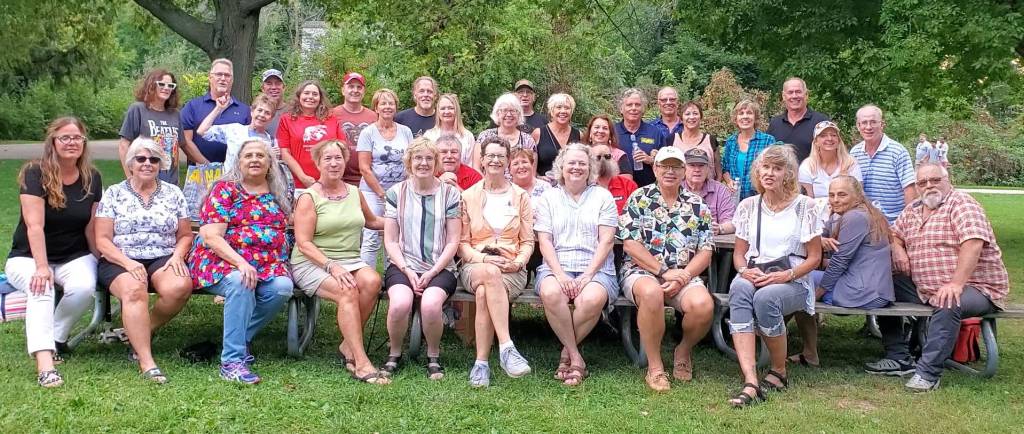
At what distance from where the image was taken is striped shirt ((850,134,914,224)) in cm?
628

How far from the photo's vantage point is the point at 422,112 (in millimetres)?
6828

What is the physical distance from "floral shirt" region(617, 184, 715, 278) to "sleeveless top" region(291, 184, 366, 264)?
1584mm

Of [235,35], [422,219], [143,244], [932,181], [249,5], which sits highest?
[249,5]

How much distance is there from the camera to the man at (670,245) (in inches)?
206

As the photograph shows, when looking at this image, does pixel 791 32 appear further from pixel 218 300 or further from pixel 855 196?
pixel 218 300

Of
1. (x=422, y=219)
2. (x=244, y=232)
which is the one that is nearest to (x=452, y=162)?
(x=422, y=219)

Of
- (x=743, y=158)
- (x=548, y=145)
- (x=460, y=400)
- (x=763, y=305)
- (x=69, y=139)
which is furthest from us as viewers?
(x=743, y=158)

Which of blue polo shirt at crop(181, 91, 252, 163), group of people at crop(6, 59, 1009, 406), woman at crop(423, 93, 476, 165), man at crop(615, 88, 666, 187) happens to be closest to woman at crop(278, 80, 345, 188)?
blue polo shirt at crop(181, 91, 252, 163)

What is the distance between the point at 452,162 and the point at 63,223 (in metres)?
2.28

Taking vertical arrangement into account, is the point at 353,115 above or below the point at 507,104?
below

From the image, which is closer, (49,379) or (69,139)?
(49,379)

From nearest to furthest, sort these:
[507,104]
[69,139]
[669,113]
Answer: [69,139] < [507,104] < [669,113]

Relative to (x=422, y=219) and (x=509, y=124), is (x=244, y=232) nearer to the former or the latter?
(x=422, y=219)

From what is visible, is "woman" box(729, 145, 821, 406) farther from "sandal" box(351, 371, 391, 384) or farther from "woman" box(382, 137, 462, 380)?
"sandal" box(351, 371, 391, 384)
